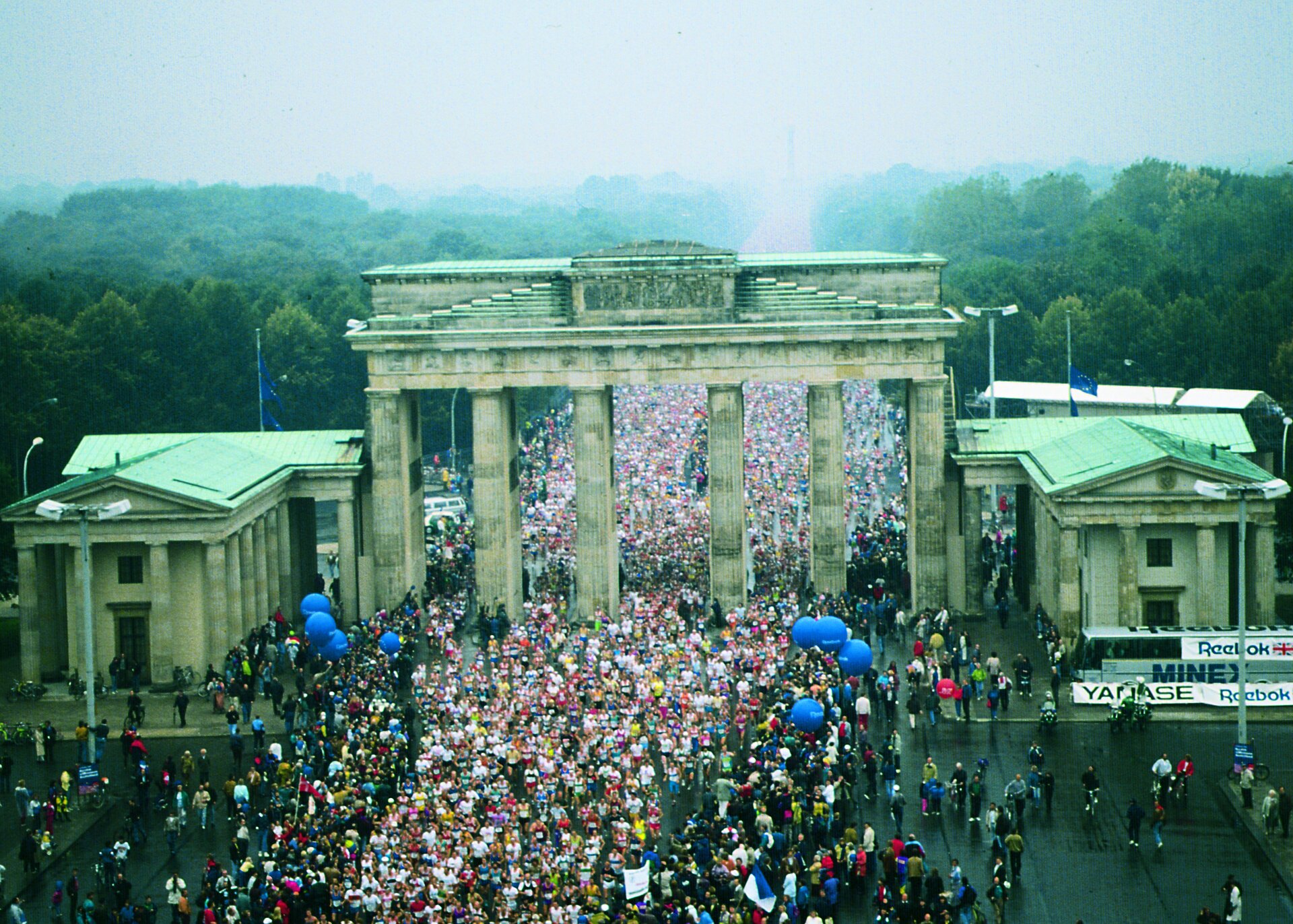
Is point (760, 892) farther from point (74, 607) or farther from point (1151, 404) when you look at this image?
point (1151, 404)

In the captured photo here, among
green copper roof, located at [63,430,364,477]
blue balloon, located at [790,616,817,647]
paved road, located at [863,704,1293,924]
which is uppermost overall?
green copper roof, located at [63,430,364,477]

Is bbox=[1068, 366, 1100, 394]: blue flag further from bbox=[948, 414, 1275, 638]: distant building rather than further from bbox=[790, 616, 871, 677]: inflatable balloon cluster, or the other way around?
bbox=[790, 616, 871, 677]: inflatable balloon cluster

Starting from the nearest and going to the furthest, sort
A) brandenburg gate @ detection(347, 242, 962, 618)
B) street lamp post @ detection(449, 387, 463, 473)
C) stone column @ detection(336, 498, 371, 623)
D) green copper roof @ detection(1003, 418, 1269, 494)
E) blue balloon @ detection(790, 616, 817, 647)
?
blue balloon @ detection(790, 616, 817, 647)
green copper roof @ detection(1003, 418, 1269, 494)
brandenburg gate @ detection(347, 242, 962, 618)
stone column @ detection(336, 498, 371, 623)
street lamp post @ detection(449, 387, 463, 473)

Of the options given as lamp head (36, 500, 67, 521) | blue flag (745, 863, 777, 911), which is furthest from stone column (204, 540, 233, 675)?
blue flag (745, 863, 777, 911)

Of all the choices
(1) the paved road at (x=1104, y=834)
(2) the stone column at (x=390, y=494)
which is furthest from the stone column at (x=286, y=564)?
(1) the paved road at (x=1104, y=834)

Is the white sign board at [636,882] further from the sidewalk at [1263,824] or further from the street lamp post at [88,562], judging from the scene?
the street lamp post at [88,562]

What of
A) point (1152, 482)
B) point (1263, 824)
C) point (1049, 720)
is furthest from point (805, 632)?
point (1263, 824)
